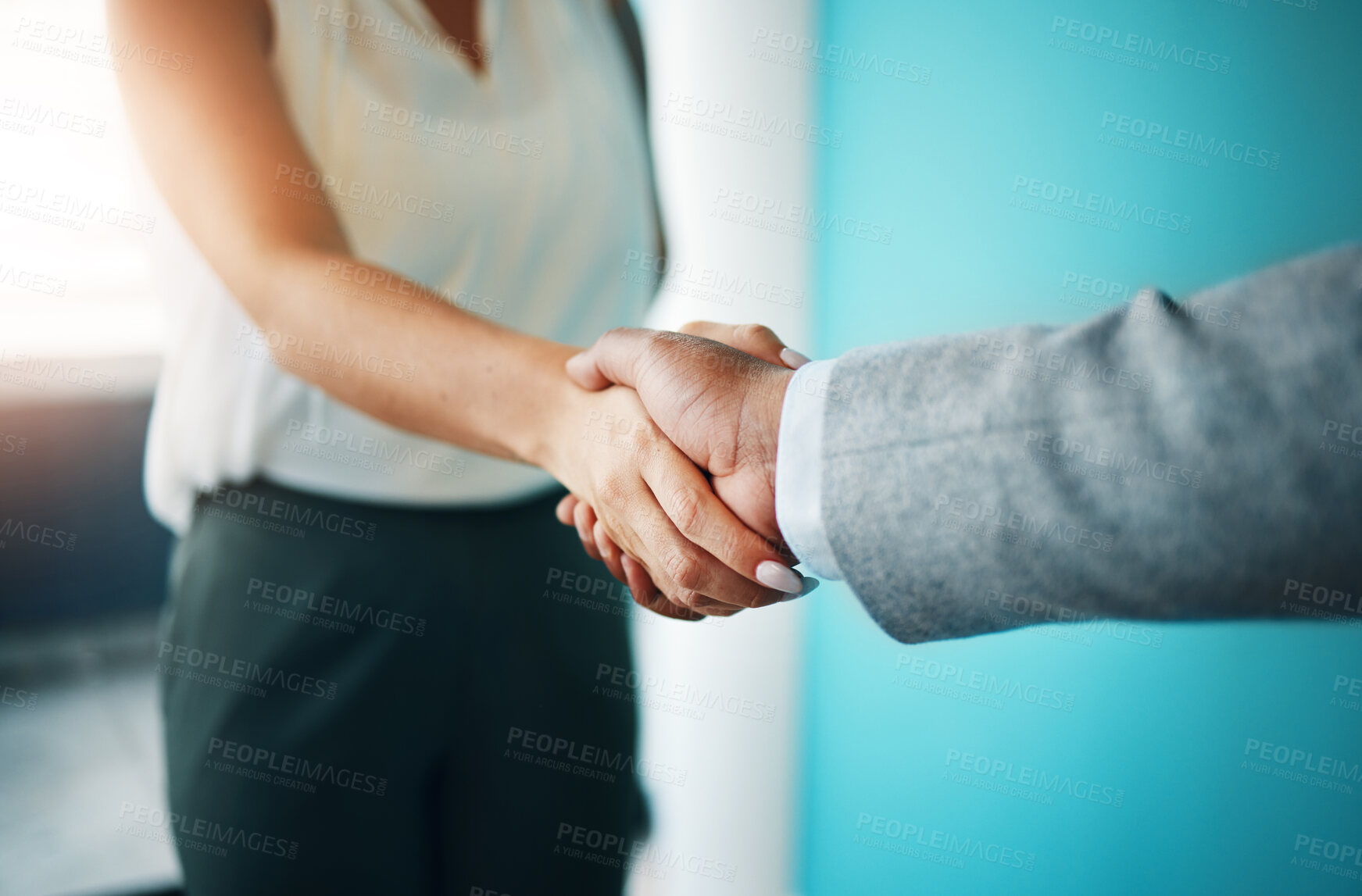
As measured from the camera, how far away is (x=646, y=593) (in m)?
0.81

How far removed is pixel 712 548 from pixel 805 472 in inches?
4.9

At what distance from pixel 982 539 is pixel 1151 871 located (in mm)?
839

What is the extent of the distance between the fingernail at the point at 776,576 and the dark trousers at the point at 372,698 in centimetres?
37

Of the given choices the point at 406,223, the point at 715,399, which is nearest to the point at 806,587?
the point at 715,399

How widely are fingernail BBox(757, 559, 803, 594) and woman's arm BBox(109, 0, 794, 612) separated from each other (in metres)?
0.10

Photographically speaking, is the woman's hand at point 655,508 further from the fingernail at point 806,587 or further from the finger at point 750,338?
→ the finger at point 750,338

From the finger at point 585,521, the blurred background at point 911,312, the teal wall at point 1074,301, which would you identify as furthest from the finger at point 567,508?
the teal wall at point 1074,301

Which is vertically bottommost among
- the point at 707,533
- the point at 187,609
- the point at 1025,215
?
the point at 187,609

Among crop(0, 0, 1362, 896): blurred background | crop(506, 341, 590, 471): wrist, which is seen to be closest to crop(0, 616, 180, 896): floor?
crop(0, 0, 1362, 896): blurred background

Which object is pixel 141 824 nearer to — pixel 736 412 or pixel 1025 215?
pixel 736 412

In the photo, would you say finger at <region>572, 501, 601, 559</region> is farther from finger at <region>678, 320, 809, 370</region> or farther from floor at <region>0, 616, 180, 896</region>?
floor at <region>0, 616, 180, 896</region>

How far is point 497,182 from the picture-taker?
89 cm

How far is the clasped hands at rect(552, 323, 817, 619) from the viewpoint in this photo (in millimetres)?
627

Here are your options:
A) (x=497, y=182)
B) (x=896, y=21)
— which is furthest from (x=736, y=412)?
(x=896, y=21)
